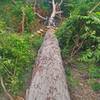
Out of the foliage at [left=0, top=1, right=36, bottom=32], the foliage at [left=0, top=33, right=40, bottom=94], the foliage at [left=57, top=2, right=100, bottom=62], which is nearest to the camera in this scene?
the foliage at [left=0, top=33, right=40, bottom=94]

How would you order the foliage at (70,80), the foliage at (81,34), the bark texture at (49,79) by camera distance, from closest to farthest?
1. the bark texture at (49,79)
2. the foliage at (70,80)
3. the foliage at (81,34)

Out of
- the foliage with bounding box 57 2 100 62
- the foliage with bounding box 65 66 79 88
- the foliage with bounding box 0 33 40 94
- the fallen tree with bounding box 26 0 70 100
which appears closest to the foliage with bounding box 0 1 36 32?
the foliage with bounding box 0 33 40 94

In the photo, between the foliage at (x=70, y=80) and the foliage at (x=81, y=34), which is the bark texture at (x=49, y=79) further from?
the foliage at (x=81, y=34)

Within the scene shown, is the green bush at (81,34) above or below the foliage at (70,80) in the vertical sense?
above

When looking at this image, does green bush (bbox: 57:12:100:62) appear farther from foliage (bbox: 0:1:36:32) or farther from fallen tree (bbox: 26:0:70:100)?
foliage (bbox: 0:1:36:32)

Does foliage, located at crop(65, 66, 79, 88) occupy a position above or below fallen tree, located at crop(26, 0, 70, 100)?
below

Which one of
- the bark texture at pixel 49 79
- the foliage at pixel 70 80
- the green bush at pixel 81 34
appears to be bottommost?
the foliage at pixel 70 80

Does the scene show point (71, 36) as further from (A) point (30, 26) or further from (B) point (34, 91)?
(B) point (34, 91)

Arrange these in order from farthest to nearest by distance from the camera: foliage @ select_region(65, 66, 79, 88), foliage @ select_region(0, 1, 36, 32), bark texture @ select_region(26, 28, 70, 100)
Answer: foliage @ select_region(0, 1, 36, 32) → foliage @ select_region(65, 66, 79, 88) → bark texture @ select_region(26, 28, 70, 100)

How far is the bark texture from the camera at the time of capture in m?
4.98

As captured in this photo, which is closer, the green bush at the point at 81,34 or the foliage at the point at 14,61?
the foliage at the point at 14,61

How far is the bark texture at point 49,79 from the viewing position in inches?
196

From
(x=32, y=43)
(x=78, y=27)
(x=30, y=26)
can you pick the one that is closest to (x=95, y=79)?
(x=78, y=27)

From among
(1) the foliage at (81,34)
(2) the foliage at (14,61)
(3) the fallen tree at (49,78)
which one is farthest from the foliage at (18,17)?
(3) the fallen tree at (49,78)
